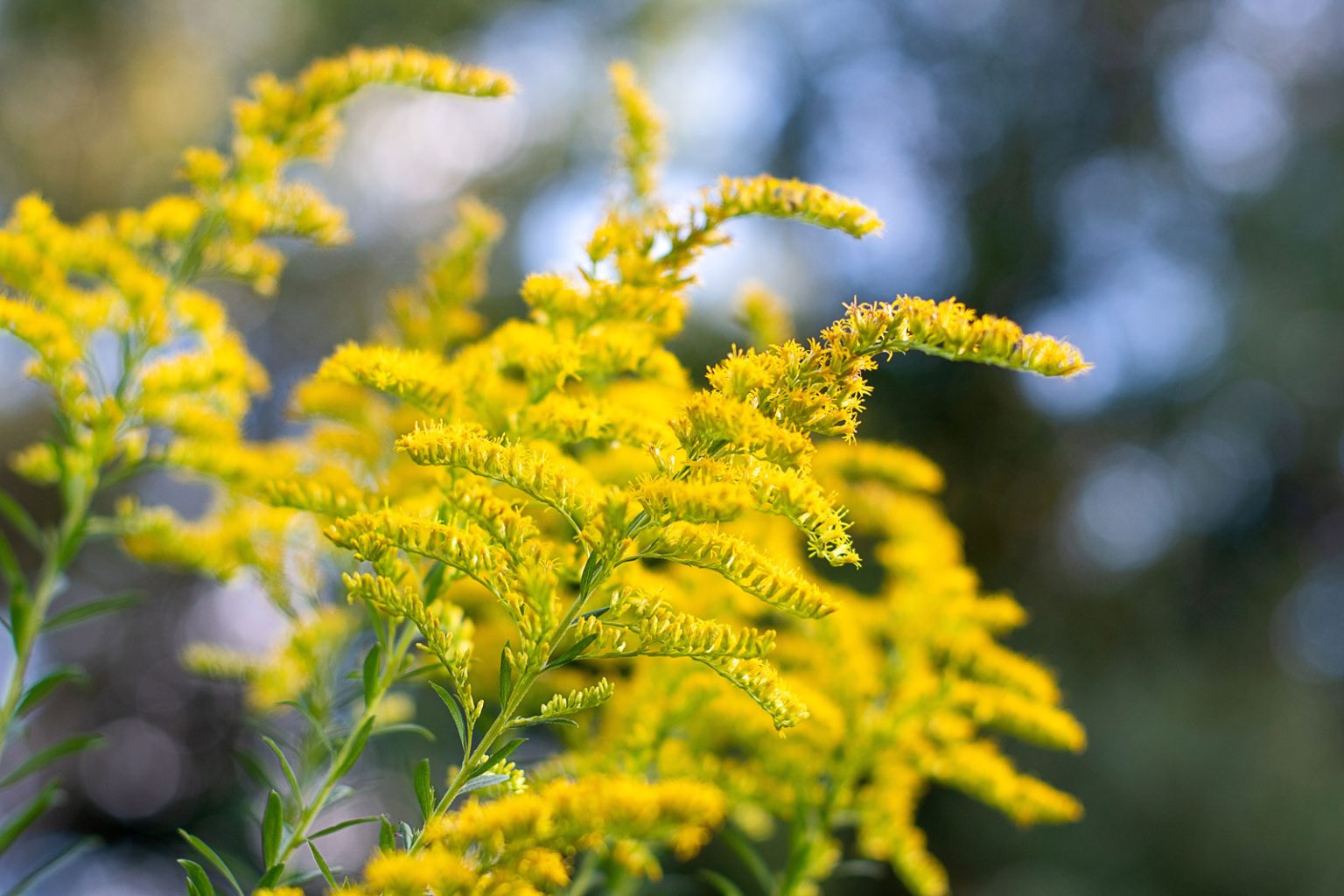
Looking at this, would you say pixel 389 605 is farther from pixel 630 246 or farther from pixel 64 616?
pixel 64 616

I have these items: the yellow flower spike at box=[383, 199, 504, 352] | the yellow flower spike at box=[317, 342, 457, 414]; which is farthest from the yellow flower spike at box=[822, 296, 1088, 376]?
the yellow flower spike at box=[383, 199, 504, 352]

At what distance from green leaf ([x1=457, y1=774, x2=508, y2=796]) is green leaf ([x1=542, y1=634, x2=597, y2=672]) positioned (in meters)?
0.10

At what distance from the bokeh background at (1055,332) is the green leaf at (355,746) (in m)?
4.33

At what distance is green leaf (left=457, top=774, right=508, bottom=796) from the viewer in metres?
0.85

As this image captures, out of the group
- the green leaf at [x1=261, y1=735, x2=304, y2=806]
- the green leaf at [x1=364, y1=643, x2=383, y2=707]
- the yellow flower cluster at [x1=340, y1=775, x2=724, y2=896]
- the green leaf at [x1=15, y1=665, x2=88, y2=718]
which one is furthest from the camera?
the green leaf at [x1=15, y1=665, x2=88, y2=718]

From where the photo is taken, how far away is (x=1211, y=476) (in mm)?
6715

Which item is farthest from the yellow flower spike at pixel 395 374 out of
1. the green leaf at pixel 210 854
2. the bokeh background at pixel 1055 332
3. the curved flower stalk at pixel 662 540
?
the bokeh background at pixel 1055 332

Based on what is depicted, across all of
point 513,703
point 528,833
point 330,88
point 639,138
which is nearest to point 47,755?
point 513,703

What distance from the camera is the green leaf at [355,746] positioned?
3.36 feet

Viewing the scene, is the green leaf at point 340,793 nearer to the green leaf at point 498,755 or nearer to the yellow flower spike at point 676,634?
the green leaf at point 498,755

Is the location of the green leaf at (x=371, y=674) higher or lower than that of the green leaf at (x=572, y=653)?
lower

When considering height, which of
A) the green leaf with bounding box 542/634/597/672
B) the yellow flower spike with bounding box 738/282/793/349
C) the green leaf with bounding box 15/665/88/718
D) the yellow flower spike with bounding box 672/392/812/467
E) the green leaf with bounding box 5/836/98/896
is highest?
the yellow flower spike with bounding box 738/282/793/349

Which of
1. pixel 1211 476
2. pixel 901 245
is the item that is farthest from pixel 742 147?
pixel 1211 476

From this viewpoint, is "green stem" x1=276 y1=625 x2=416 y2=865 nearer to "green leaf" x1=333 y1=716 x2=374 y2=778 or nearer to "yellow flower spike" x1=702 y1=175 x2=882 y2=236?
"green leaf" x1=333 y1=716 x2=374 y2=778
